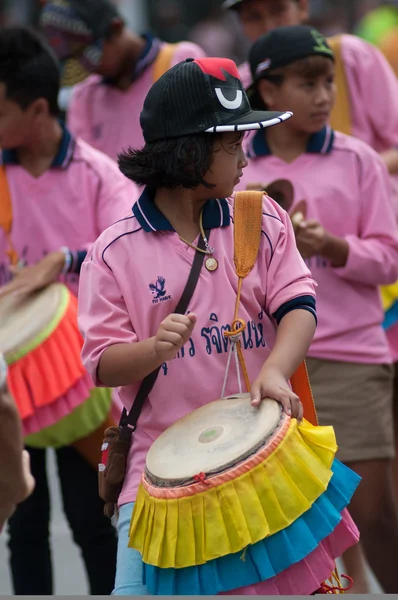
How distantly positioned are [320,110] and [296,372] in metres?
1.36

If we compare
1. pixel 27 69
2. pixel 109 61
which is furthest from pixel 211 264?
pixel 109 61

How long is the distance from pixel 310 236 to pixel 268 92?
66 cm

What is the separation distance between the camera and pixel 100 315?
11.5 feet

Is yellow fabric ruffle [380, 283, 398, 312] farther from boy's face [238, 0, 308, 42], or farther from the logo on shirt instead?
the logo on shirt

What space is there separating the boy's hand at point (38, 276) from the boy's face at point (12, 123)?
492mm

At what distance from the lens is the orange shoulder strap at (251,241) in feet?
11.6

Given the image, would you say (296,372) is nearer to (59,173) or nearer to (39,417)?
(39,417)

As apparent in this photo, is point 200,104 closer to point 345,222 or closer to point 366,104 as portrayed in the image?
point 345,222

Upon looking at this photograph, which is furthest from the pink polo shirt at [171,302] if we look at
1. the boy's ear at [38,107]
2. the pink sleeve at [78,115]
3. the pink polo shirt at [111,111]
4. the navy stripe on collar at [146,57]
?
the pink sleeve at [78,115]

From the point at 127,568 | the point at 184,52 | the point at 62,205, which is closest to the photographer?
the point at 127,568

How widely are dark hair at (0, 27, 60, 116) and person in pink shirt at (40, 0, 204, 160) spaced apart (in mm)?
850

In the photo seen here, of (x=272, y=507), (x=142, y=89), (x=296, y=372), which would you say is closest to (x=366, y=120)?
(x=142, y=89)

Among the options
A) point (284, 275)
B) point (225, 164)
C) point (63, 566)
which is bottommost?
point (63, 566)

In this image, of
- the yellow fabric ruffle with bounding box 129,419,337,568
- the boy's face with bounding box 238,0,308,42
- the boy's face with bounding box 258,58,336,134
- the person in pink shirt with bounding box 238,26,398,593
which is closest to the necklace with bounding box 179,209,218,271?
the yellow fabric ruffle with bounding box 129,419,337,568
